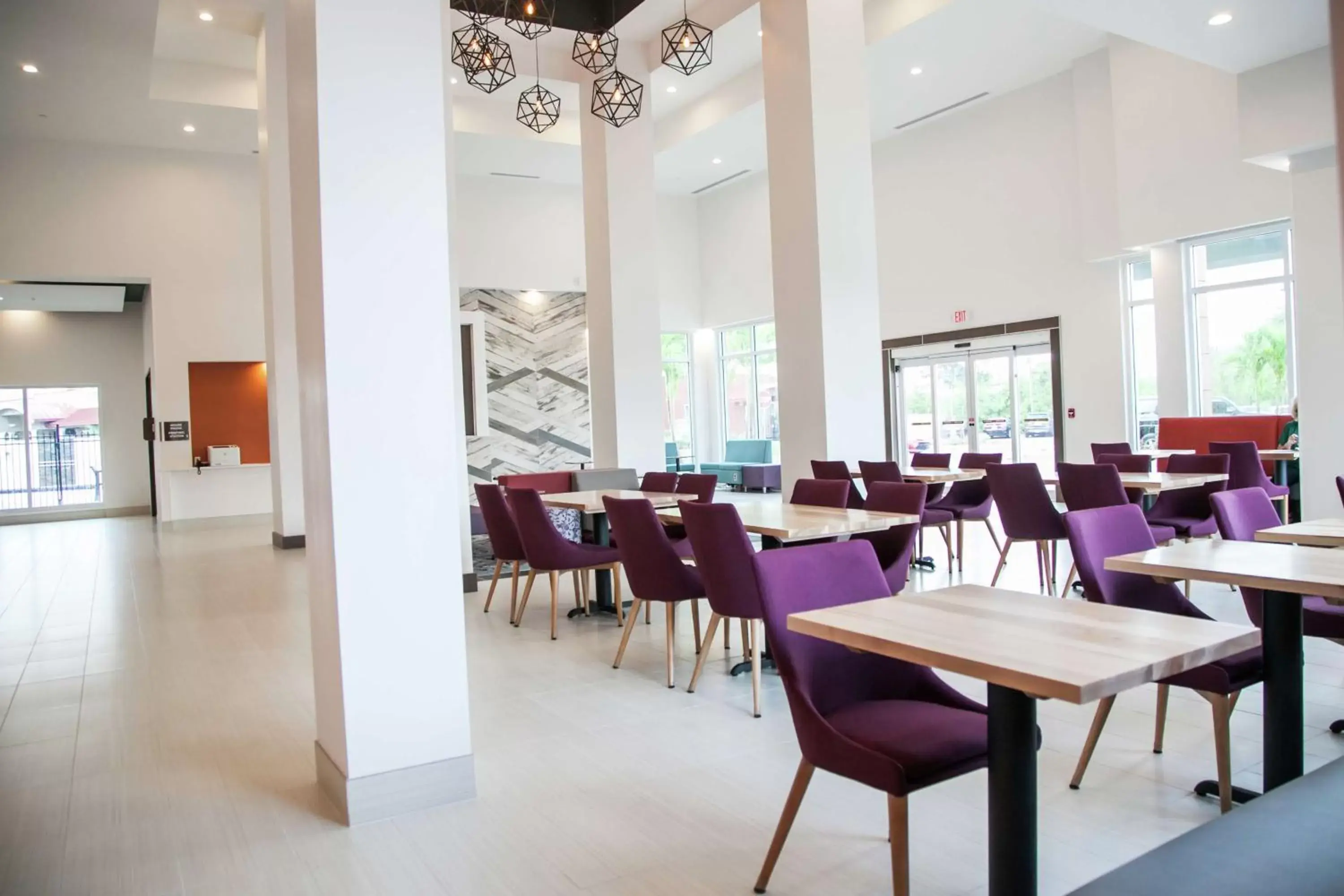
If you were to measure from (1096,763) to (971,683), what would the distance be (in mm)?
1077

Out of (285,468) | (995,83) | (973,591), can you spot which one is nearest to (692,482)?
(973,591)

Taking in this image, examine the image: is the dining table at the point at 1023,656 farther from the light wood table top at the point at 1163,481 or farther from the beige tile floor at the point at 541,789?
the light wood table top at the point at 1163,481

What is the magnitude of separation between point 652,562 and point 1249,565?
2.52 metres

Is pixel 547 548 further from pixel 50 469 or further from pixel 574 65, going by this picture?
pixel 50 469

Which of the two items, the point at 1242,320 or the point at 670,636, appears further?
the point at 1242,320

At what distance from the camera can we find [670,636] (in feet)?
14.1

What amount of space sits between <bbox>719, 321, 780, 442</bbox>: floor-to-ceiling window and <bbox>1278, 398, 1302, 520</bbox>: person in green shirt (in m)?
9.28

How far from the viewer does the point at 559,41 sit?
33.4ft

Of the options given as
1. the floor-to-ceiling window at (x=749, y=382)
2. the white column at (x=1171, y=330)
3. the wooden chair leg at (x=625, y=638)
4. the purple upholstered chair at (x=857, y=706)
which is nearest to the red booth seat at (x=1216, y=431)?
the white column at (x=1171, y=330)

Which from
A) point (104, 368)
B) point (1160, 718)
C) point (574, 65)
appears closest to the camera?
point (1160, 718)

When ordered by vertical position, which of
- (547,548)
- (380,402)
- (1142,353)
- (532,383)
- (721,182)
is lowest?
(547,548)

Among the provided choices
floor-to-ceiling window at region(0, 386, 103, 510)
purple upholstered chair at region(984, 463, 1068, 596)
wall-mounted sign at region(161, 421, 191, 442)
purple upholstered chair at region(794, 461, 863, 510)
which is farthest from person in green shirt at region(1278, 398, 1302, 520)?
floor-to-ceiling window at region(0, 386, 103, 510)

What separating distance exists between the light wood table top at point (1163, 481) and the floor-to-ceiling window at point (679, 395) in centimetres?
1250

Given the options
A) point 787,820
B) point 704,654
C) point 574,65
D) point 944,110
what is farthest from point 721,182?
point 787,820
